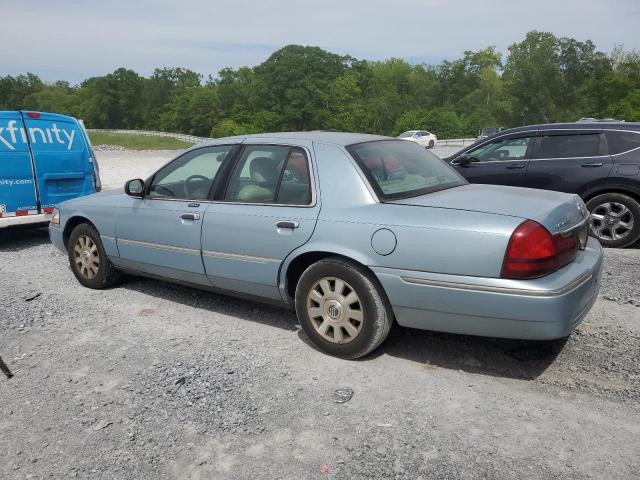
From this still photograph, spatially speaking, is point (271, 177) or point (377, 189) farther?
point (271, 177)

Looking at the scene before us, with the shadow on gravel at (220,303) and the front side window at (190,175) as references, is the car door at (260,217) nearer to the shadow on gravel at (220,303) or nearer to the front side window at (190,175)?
the front side window at (190,175)

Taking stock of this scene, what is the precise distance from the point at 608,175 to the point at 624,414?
4.81 meters

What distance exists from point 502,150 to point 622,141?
1.55 metres

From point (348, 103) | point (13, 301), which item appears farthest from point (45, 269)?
point (348, 103)

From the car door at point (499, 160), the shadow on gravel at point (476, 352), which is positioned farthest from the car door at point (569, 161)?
the shadow on gravel at point (476, 352)

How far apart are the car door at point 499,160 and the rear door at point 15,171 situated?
6.13m

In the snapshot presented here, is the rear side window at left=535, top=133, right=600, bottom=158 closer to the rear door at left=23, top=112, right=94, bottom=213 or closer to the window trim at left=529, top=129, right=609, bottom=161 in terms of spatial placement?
the window trim at left=529, top=129, right=609, bottom=161

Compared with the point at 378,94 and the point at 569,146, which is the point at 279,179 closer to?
the point at 569,146

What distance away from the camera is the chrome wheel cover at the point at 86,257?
18.6 feet

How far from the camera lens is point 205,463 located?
279cm

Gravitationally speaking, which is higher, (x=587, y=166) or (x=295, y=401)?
(x=587, y=166)

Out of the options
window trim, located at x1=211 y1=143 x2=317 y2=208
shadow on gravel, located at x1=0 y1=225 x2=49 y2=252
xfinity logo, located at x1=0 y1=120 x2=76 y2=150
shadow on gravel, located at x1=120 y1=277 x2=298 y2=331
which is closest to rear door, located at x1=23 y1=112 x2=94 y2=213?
xfinity logo, located at x1=0 y1=120 x2=76 y2=150

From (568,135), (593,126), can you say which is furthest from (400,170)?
(593,126)

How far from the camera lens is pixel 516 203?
3.58 metres
